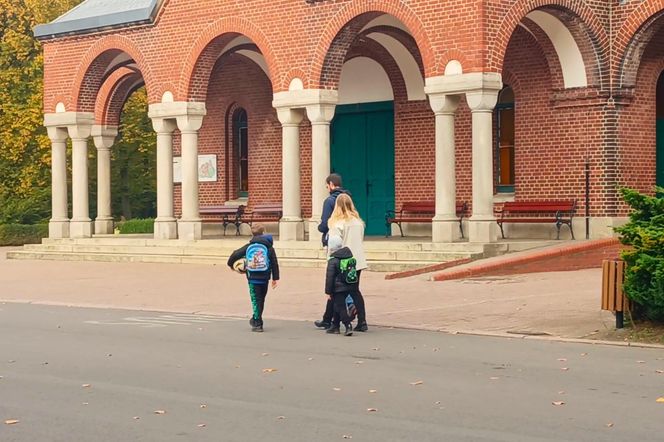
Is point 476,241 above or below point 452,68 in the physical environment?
below

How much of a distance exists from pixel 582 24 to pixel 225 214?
37.1ft

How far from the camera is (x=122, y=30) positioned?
3078 centimetres

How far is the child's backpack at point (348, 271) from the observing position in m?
14.4

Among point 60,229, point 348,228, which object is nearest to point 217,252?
point 60,229

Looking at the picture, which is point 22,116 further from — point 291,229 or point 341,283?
point 341,283

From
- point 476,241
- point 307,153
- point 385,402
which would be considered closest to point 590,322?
point 385,402

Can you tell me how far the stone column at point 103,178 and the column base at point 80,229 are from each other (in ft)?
11.0

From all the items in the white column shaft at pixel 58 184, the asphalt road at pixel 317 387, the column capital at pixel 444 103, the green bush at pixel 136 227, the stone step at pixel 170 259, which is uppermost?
the column capital at pixel 444 103

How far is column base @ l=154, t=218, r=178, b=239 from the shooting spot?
29.6 metres

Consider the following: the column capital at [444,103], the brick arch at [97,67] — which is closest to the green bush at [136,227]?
the brick arch at [97,67]

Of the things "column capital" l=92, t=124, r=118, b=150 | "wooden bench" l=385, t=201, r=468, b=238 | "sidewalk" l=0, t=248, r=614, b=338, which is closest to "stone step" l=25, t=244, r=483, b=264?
"sidewalk" l=0, t=248, r=614, b=338

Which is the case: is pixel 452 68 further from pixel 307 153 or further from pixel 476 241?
pixel 307 153

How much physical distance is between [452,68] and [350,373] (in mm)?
13848

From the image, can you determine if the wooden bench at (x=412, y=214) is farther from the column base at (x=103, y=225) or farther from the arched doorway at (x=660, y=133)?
the column base at (x=103, y=225)
